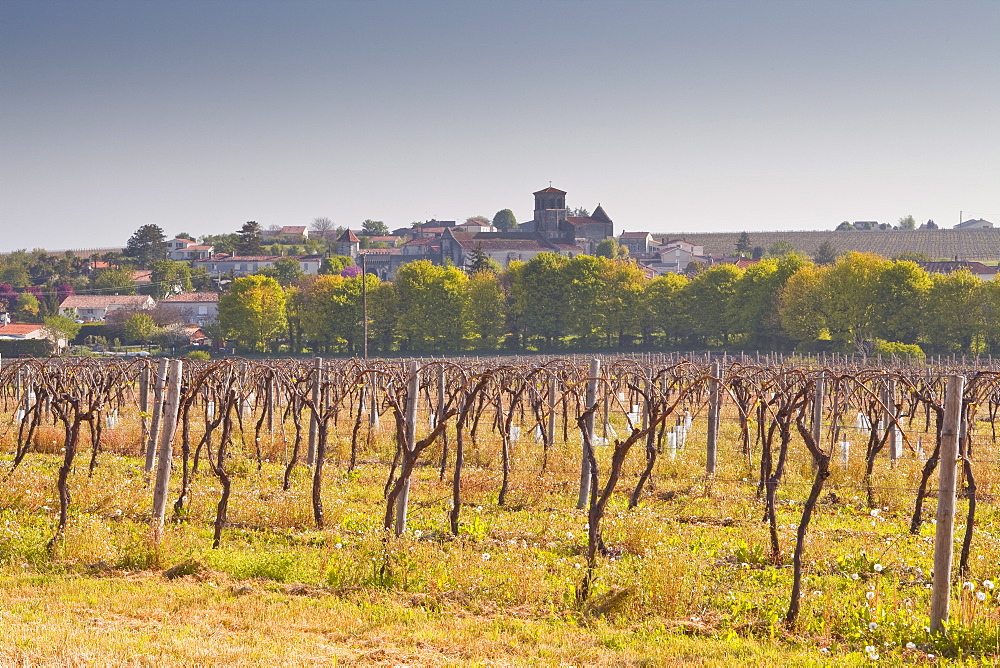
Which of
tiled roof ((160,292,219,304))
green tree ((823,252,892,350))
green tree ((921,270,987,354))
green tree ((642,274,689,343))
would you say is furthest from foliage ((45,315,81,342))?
green tree ((921,270,987,354))

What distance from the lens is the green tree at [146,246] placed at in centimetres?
15662

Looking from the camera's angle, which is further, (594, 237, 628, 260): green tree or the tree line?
(594, 237, 628, 260): green tree

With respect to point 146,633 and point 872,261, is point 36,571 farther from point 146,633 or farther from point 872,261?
point 872,261

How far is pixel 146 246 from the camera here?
157m

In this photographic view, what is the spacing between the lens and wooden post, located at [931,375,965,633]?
7.42 metres

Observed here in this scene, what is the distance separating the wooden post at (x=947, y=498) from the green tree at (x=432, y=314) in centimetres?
Result: 6933

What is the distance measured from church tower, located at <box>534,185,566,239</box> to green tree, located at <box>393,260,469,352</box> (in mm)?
82578

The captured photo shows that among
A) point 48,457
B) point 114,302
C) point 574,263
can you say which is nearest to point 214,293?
point 114,302

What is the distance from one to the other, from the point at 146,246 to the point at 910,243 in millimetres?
128598

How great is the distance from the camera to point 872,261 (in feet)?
215

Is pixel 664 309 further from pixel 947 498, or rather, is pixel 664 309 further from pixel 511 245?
pixel 511 245

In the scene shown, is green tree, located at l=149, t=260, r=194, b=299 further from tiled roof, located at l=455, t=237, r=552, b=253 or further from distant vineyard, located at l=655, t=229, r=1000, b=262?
distant vineyard, located at l=655, t=229, r=1000, b=262

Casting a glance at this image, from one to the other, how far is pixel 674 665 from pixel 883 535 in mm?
5236

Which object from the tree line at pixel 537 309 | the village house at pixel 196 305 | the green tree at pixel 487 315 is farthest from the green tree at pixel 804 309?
the village house at pixel 196 305
